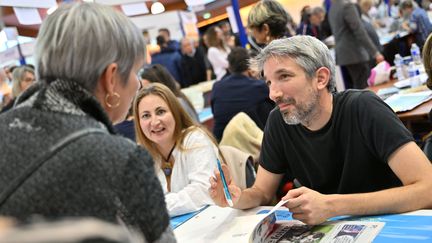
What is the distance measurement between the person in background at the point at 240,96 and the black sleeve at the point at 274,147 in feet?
5.10

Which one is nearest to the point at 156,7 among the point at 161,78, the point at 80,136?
the point at 161,78

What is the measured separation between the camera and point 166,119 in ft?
7.88

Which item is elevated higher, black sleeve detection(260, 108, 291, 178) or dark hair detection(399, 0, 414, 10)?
dark hair detection(399, 0, 414, 10)

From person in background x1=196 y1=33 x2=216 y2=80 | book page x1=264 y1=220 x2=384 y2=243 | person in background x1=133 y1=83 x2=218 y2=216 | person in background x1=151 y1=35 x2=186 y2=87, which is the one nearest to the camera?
book page x1=264 y1=220 x2=384 y2=243

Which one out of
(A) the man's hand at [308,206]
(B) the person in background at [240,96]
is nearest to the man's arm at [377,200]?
(A) the man's hand at [308,206]

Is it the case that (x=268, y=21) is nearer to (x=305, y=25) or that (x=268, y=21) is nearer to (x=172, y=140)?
(x=172, y=140)

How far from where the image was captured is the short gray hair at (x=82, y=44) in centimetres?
88

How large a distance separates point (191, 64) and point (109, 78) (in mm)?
6845

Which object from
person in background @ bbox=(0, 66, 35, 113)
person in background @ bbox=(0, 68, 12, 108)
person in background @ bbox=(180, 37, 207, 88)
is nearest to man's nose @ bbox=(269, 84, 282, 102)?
person in background @ bbox=(0, 66, 35, 113)

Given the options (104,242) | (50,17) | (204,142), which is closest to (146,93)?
(204,142)

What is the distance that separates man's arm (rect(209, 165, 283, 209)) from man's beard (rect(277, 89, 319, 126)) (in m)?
0.31

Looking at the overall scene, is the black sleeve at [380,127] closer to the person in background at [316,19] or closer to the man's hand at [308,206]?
the man's hand at [308,206]

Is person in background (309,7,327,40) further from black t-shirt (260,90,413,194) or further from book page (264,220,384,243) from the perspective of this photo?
book page (264,220,384,243)

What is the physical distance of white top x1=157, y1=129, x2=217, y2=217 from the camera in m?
2.06
